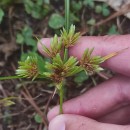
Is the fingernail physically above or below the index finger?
below

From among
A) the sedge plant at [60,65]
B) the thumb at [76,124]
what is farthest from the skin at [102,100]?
the sedge plant at [60,65]

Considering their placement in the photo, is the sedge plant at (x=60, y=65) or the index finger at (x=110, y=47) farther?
the index finger at (x=110, y=47)

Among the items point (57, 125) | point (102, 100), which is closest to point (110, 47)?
point (102, 100)

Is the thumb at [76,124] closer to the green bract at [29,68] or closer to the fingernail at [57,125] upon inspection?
the fingernail at [57,125]

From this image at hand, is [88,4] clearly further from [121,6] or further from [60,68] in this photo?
[60,68]

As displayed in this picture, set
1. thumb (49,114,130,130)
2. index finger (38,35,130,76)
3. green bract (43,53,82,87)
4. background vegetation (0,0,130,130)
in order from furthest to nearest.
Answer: background vegetation (0,0,130,130) < index finger (38,35,130,76) < thumb (49,114,130,130) < green bract (43,53,82,87)

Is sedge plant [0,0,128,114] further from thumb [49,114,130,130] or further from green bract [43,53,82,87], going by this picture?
thumb [49,114,130,130]

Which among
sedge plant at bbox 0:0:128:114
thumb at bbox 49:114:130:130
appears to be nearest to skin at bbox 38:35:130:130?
thumb at bbox 49:114:130:130
